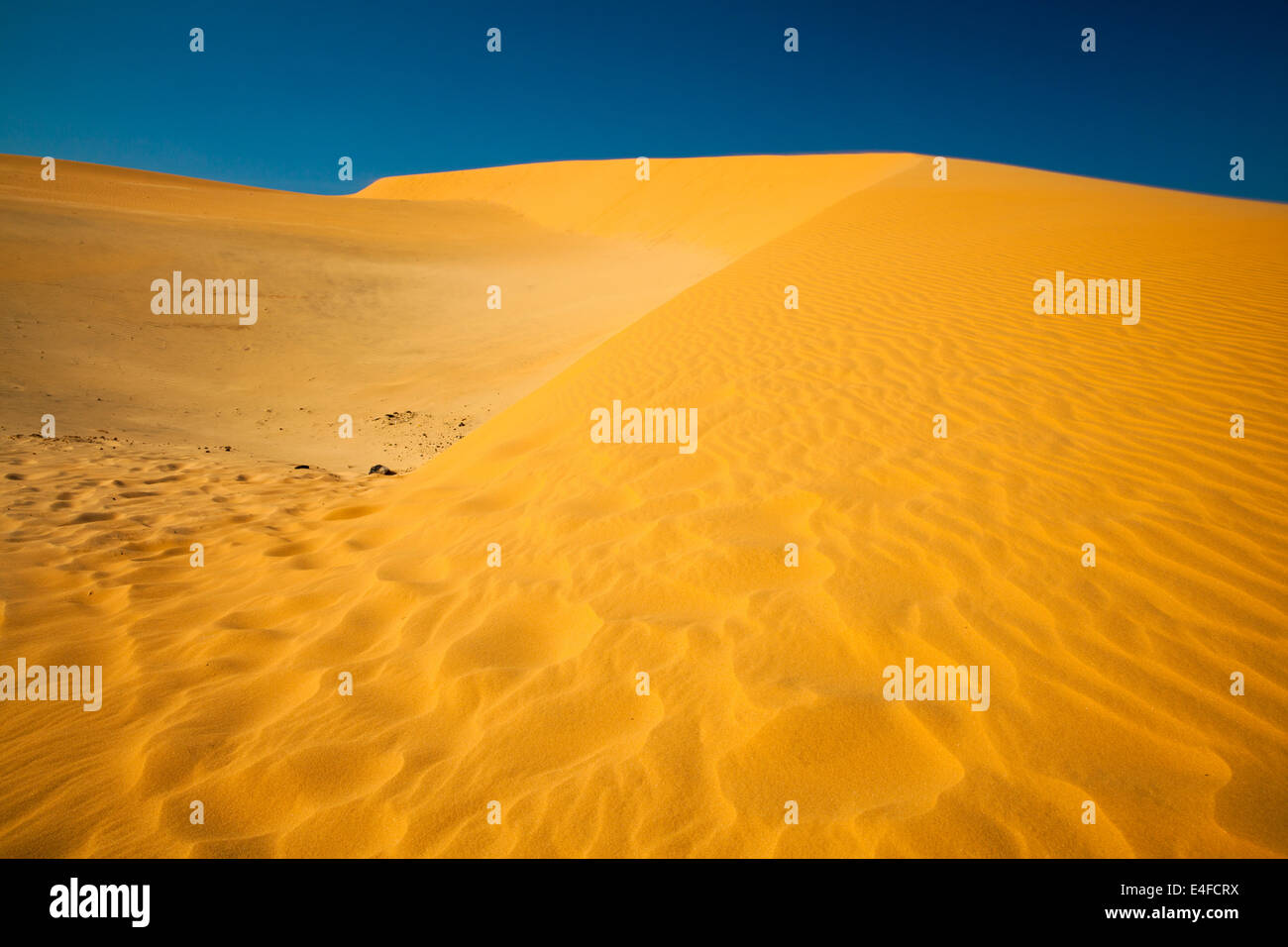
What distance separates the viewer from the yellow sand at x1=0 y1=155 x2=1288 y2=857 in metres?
2.29

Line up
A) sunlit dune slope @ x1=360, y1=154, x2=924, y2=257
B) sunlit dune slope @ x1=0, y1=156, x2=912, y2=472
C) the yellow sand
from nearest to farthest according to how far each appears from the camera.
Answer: the yellow sand, sunlit dune slope @ x1=0, y1=156, x2=912, y2=472, sunlit dune slope @ x1=360, y1=154, x2=924, y2=257

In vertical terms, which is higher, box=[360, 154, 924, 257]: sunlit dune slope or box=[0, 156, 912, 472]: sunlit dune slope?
box=[360, 154, 924, 257]: sunlit dune slope

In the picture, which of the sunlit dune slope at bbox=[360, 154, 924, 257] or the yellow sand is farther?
the sunlit dune slope at bbox=[360, 154, 924, 257]

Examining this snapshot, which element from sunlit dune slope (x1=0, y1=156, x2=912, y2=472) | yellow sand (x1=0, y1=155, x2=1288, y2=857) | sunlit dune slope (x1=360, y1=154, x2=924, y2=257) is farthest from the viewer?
sunlit dune slope (x1=360, y1=154, x2=924, y2=257)

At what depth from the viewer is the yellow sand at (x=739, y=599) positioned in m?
2.29

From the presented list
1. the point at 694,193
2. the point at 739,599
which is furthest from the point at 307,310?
the point at 694,193

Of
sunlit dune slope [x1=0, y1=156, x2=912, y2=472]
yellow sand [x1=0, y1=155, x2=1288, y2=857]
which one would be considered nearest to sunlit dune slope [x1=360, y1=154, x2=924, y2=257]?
sunlit dune slope [x1=0, y1=156, x2=912, y2=472]

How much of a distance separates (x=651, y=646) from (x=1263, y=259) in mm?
8604

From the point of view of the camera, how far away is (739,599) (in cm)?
337

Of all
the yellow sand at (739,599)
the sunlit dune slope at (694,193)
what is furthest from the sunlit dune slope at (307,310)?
the yellow sand at (739,599)

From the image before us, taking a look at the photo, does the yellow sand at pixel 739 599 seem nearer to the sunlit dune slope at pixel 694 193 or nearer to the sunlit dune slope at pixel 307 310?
the sunlit dune slope at pixel 307 310

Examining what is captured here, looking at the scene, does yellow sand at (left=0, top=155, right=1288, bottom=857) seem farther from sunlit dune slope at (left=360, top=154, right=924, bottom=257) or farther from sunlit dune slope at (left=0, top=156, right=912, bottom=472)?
sunlit dune slope at (left=360, top=154, right=924, bottom=257)
